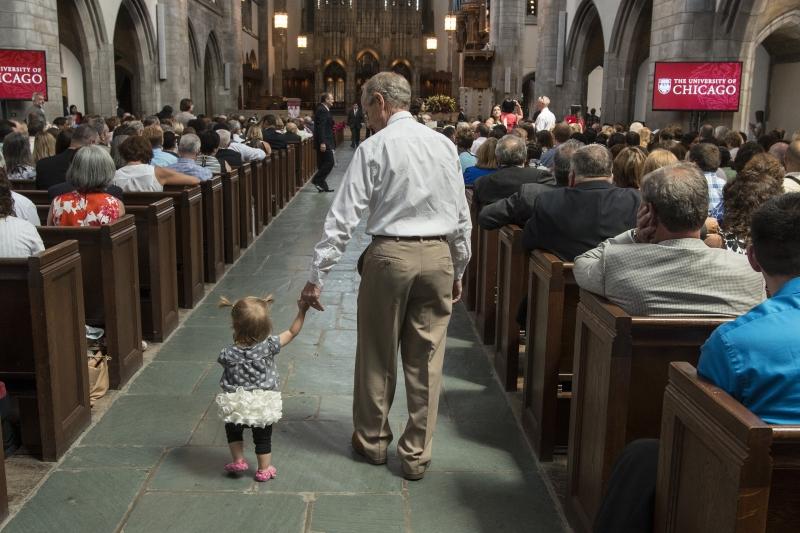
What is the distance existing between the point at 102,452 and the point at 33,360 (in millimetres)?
495

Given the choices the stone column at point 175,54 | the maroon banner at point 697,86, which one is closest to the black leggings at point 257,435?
the maroon banner at point 697,86

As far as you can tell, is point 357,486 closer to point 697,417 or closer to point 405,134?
point 405,134

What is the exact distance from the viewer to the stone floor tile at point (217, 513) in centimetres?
287

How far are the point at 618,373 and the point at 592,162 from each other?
1387 mm

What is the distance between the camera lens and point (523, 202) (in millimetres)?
4355

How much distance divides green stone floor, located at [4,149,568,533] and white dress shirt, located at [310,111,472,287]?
86cm

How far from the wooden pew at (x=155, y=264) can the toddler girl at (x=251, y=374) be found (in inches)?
76.5

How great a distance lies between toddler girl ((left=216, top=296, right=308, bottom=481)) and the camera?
10.1ft

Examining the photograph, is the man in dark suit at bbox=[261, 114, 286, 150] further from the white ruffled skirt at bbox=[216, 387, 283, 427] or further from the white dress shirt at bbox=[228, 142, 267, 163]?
the white ruffled skirt at bbox=[216, 387, 283, 427]

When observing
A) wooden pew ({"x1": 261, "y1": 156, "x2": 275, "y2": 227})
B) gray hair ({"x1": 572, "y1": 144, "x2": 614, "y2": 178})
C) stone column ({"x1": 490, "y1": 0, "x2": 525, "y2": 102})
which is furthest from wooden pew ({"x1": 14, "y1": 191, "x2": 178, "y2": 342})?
stone column ({"x1": 490, "y1": 0, "x2": 525, "y2": 102})

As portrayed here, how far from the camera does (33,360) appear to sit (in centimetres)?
346

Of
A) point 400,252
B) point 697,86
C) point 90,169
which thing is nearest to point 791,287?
point 400,252

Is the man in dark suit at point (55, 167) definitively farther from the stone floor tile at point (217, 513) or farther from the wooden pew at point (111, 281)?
the stone floor tile at point (217, 513)

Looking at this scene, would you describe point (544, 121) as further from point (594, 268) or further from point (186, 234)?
point (594, 268)
